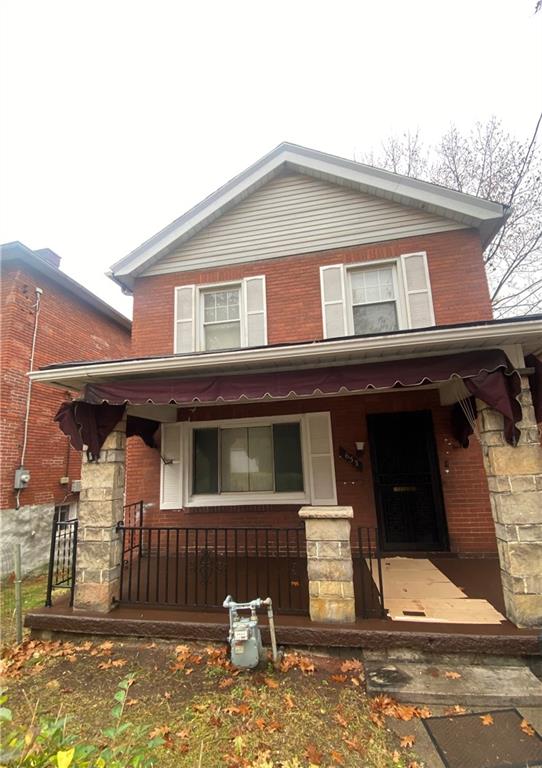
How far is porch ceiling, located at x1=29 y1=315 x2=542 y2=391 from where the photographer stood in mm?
3936

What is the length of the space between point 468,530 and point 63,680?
6016 millimetres

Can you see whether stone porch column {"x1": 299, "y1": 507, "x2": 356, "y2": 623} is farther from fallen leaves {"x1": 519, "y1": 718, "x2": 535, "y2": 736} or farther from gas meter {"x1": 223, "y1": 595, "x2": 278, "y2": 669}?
fallen leaves {"x1": 519, "y1": 718, "x2": 535, "y2": 736}

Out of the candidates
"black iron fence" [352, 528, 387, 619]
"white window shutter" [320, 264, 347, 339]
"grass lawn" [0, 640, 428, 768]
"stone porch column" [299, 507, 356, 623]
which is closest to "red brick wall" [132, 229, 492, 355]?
"white window shutter" [320, 264, 347, 339]

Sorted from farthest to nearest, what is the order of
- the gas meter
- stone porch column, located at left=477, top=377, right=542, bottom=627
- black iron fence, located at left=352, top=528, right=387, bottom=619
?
black iron fence, located at left=352, top=528, right=387, bottom=619
stone porch column, located at left=477, top=377, right=542, bottom=627
the gas meter

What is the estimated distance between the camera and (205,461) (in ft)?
23.6

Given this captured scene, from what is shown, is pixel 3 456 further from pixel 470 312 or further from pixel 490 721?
pixel 470 312

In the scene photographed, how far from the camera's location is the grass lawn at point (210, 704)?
2.67 m

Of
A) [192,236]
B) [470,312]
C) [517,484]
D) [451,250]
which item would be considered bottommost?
[517,484]

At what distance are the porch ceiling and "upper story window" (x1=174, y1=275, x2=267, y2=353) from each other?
2489 mm

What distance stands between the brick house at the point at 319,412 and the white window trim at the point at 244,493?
0.13 ft

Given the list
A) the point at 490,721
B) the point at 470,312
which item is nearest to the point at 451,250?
the point at 470,312

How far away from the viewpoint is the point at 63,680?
144 inches

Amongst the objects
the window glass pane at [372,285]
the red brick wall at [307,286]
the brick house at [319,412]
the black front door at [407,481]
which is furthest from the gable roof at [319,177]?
the black front door at [407,481]

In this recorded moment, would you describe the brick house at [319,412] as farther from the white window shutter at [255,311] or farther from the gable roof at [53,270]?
the gable roof at [53,270]
